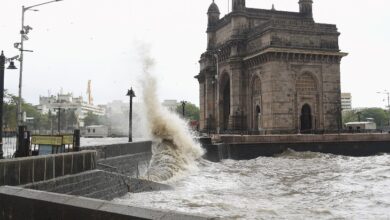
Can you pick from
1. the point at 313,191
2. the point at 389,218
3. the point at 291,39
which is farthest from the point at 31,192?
the point at 291,39

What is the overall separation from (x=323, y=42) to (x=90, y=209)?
4541cm

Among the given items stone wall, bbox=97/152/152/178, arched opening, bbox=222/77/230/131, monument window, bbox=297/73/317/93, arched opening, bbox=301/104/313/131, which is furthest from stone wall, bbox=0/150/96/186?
arched opening, bbox=222/77/230/131

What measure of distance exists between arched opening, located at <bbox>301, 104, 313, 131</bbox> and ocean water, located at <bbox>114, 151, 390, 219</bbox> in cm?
2368

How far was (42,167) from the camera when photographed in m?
8.88

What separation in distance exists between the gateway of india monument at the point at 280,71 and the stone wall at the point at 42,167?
34.2 m

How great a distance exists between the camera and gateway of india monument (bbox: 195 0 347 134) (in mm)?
44250

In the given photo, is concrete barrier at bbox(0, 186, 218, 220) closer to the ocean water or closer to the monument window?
the ocean water

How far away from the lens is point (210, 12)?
61.2 metres

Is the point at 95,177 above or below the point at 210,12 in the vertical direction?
below

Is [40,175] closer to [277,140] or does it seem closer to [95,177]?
[95,177]

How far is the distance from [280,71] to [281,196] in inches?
1222

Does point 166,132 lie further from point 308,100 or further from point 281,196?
point 308,100

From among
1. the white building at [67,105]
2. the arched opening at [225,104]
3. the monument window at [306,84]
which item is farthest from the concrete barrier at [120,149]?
the white building at [67,105]

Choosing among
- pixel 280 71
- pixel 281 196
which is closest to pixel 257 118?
pixel 280 71
